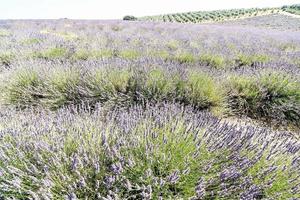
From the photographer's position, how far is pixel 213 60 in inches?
254

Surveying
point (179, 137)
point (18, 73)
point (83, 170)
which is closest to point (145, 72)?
point (18, 73)

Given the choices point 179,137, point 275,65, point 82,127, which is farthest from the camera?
point 275,65

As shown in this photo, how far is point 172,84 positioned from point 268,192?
2.45m

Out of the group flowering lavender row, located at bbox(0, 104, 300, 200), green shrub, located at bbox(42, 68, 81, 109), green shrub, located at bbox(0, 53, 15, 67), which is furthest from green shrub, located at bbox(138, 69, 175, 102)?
green shrub, located at bbox(0, 53, 15, 67)

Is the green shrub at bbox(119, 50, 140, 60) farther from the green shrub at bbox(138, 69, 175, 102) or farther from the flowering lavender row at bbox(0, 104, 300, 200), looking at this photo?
the flowering lavender row at bbox(0, 104, 300, 200)

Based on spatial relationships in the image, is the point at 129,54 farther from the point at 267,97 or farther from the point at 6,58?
the point at 267,97

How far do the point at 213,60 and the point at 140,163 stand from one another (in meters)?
4.92

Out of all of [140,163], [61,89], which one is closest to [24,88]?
[61,89]

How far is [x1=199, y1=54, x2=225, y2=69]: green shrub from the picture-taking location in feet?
20.7

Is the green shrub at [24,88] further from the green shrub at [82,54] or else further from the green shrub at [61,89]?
the green shrub at [82,54]

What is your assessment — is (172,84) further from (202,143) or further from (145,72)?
(202,143)

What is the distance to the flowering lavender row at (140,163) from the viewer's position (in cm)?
174

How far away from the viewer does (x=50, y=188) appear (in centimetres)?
173

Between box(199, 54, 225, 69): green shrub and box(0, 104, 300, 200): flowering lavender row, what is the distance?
13.5 feet
